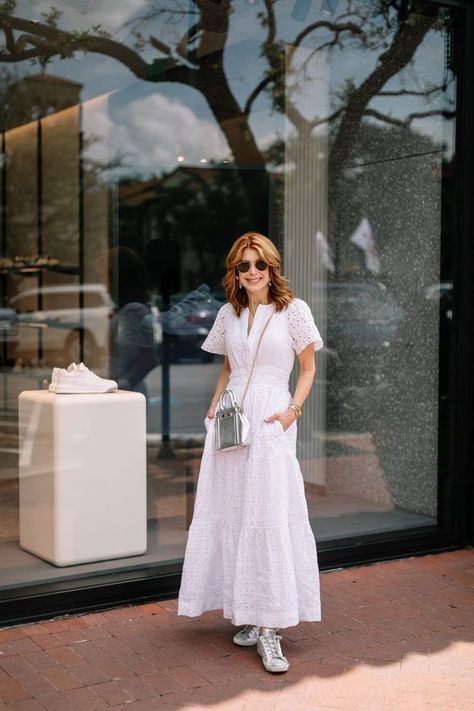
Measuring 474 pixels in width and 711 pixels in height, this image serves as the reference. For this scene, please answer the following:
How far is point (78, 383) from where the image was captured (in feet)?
16.7

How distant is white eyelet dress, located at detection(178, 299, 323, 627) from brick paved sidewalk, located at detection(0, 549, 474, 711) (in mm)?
219

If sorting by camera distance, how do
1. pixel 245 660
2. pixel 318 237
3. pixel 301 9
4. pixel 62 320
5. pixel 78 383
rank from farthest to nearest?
pixel 62 320
pixel 318 237
pixel 301 9
pixel 78 383
pixel 245 660

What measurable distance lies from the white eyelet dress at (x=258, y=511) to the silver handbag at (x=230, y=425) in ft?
0.33

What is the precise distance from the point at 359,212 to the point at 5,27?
2.44 m

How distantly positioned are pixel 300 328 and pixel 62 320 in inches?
205

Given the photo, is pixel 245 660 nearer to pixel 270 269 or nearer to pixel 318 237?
pixel 270 269

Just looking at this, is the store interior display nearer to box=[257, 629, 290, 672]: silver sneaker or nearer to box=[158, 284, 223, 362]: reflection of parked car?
box=[158, 284, 223, 362]: reflection of parked car

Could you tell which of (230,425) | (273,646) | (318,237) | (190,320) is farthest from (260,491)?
(318,237)

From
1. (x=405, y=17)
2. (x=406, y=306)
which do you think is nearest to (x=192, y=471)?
(x=406, y=306)

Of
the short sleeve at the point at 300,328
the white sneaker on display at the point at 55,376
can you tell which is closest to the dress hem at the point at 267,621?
the short sleeve at the point at 300,328

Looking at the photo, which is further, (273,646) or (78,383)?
(78,383)

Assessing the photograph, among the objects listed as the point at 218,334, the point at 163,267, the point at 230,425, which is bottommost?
the point at 230,425

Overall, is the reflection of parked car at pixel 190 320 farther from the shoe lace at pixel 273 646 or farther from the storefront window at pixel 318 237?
the shoe lace at pixel 273 646

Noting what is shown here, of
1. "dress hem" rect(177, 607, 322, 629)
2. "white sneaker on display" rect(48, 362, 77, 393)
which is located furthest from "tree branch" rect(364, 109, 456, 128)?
"dress hem" rect(177, 607, 322, 629)
